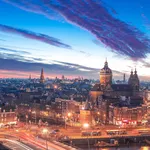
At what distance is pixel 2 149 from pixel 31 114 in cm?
7152

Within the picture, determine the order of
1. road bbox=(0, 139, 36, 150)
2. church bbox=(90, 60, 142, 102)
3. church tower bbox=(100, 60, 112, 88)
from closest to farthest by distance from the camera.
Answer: road bbox=(0, 139, 36, 150) → church bbox=(90, 60, 142, 102) → church tower bbox=(100, 60, 112, 88)

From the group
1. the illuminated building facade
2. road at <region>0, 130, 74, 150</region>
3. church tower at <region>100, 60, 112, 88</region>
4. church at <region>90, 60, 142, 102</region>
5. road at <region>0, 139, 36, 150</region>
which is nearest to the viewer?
road at <region>0, 130, 74, 150</region>

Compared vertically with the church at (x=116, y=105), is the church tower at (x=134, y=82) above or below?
above

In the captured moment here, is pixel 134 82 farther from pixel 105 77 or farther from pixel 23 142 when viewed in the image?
pixel 23 142

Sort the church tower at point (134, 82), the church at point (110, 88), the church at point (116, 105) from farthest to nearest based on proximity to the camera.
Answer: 1. the church tower at point (134, 82)
2. the church at point (110, 88)
3. the church at point (116, 105)

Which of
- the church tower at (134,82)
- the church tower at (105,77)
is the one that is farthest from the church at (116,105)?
the church tower at (105,77)

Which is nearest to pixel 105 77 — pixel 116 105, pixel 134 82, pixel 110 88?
pixel 110 88

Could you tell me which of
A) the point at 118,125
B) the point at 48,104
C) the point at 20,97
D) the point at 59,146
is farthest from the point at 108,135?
the point at 20,97

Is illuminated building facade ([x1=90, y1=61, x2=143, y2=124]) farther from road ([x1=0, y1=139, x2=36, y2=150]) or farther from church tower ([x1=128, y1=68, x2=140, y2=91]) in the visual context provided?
road ([x1=0, y1=139, x2=36, y2=150])

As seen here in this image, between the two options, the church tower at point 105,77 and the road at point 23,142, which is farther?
the church tower at point 105,77

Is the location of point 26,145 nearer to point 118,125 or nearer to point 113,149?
point 113,149

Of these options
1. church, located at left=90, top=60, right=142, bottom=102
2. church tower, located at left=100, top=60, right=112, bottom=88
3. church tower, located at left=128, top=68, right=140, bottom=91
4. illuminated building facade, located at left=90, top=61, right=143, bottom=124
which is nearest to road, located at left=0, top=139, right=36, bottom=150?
illuminated building facade, located at left=90, top=61, right=143, bottom=124

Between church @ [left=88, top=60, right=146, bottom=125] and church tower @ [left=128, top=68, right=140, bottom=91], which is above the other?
church tower @ [left=128, top=68, right=140, bottom=91]

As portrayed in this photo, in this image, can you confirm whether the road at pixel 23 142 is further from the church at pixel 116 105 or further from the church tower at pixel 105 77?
the church tower at pixel 105 77
